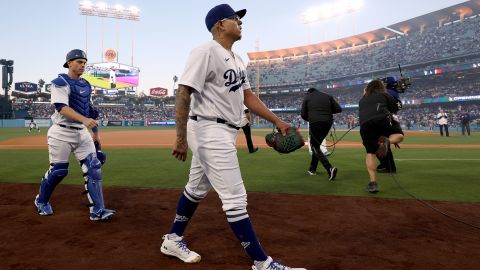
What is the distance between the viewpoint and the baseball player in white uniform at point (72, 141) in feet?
12.3

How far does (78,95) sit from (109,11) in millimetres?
65368

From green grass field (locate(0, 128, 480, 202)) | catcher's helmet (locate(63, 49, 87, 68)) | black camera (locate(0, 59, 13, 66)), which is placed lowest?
green grass field (locate(0, 128, 480, 202))

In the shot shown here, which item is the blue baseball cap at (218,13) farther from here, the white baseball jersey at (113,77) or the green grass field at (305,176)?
the white baseball jersey at (113,77)

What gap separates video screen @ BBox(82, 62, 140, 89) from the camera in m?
62.1

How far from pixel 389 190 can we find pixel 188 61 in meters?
4.18

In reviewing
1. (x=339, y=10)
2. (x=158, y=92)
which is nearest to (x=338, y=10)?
(x=339, y=10)

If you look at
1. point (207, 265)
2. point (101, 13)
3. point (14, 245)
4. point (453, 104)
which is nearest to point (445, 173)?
point (207, 265)

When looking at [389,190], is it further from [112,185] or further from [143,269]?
[112,185]

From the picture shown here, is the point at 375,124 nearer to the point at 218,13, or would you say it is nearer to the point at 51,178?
the point at 218,13

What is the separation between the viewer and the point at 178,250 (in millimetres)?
2613

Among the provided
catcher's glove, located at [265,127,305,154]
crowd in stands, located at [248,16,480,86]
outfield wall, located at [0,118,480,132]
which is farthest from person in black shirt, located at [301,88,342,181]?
crowd in stands, located at [248,16,480,86]

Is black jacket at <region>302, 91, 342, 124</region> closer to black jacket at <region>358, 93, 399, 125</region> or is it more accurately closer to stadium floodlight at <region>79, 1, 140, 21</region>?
black jacket at <region>358, 93, 399, 125</region>

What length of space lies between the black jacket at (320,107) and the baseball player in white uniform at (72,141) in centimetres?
413

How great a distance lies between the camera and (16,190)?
5219 millimetres
